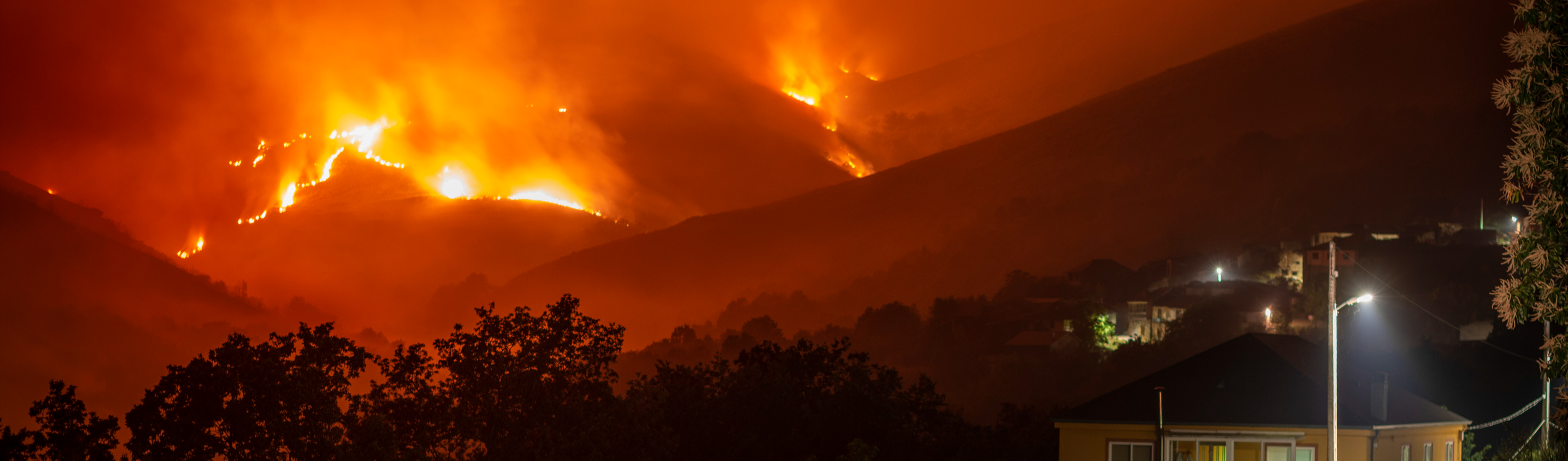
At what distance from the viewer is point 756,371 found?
2061 inches

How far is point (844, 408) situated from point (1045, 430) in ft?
49.1

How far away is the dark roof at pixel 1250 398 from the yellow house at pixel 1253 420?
0.04 metres

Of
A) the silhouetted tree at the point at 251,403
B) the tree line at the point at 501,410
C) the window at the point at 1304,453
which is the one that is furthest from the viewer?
the silhouetted tree at the point at 251,403

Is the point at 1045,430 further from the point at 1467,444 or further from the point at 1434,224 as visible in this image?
the point at 1434,224

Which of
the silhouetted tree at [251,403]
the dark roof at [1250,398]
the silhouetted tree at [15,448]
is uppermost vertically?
the dark roof at [1250,398]

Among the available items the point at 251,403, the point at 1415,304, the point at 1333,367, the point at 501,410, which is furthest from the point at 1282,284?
Answer: the point at 251,403

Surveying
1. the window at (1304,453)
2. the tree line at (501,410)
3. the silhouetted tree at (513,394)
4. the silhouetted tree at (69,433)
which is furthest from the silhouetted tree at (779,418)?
the silhouetted tree at (69,433)

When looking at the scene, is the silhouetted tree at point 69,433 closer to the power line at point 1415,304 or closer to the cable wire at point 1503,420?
the cable wire at point 1503,420

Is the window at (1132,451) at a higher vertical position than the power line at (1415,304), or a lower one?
lower

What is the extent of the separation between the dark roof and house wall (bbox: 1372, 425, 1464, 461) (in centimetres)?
30

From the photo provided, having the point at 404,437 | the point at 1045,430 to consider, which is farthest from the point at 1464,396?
the point at 404,437

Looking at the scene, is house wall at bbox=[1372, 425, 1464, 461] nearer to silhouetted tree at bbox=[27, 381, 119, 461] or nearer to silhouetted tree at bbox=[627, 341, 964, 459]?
silhouetted tree at bbox=[627, 341, 964, 459]

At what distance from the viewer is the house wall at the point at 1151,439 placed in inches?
1359

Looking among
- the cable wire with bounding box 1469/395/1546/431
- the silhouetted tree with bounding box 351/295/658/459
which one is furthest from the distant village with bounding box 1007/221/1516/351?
the silhouetted tree with bounding box 351/295/658/459
